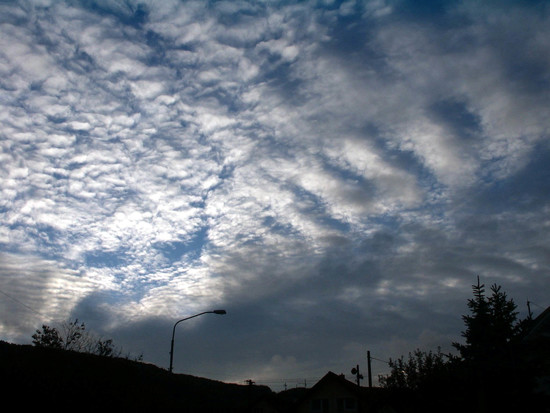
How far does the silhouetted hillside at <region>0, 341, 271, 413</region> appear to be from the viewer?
42844 mm

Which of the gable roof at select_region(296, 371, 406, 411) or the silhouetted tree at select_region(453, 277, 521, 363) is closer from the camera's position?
the silhouetted tree at select_region(453, 277, 521, 363)

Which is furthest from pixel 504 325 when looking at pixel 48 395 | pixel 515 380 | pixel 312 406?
pixel 48 395

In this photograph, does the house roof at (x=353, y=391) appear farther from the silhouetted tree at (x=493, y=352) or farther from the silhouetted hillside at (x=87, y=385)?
the silhouetted tree at (x=493, y=352)

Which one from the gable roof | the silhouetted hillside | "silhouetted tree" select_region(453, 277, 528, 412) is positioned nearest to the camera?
"silhouetted tree" select_region(453, 277, 528, 412)

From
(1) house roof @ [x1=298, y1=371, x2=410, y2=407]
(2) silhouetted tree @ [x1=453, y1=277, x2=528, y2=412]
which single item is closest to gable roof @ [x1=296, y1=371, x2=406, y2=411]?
(1) house roof @ [x1=298, y1=371, x2=410, y2=407]

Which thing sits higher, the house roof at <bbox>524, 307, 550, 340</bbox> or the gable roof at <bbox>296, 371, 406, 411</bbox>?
the house roof at <bbox>524, 307, 550, 340</bbox>

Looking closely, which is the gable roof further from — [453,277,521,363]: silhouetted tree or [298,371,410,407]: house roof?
[453,277,521,363]: silhouetted tree

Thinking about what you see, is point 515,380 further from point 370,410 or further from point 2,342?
point 2,342

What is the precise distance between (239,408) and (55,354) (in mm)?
31451

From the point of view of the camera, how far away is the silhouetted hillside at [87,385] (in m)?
42.8

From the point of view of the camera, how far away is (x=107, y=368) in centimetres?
5747

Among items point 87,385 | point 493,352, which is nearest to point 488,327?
point 493,352

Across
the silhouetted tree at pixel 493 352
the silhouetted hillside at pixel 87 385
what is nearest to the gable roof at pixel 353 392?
the silhouetted hillside at pixel 87 385

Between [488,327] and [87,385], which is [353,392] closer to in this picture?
[488,327]
